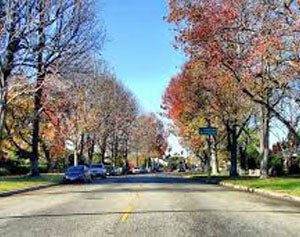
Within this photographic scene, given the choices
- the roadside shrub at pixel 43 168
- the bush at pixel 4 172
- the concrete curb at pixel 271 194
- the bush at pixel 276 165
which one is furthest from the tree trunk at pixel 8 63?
the roadside shrub at pixel 43 168

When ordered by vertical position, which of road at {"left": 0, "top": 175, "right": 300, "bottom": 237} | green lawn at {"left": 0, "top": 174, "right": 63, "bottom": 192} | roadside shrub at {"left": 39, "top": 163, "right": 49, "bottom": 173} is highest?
roadside shrub at {"left": 39, "top": 163, "right": 49, "bottom": 173}

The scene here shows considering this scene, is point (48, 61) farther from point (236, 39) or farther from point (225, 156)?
point (225, 156)

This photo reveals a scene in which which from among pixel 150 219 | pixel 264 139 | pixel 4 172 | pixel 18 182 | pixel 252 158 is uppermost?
pixel 252 158

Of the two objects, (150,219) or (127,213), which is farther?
(127,213)

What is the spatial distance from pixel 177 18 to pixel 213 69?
3698mm

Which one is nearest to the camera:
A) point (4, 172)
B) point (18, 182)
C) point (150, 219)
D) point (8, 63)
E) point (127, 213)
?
point (150, 219)

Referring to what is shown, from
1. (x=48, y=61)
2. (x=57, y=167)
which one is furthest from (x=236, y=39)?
(x=57, y=167)

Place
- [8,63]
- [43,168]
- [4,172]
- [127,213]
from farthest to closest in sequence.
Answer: [43,168], [4,172], [8,63], [127,213]

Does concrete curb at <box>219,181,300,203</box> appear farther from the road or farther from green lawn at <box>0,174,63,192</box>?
green lawn at <box>0,174,63,192</box>

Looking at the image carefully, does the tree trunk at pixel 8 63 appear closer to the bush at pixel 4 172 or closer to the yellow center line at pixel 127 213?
the yellow center line at pixel 127 213

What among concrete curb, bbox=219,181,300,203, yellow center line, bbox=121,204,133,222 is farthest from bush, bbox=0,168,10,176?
yellow center line, bbox=121,204,133,222

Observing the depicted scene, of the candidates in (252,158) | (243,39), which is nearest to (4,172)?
(252,158)

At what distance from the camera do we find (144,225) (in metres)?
15.3

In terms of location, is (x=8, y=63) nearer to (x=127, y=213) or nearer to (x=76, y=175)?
(x=76, y=175)
